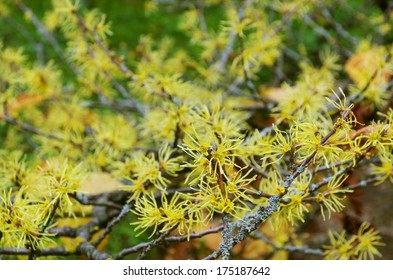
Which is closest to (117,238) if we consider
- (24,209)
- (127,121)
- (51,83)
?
(127,121)

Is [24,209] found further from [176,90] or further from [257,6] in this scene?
[257,6]

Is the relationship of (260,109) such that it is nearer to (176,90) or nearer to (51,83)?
(176,90)

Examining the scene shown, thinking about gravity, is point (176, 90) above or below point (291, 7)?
below

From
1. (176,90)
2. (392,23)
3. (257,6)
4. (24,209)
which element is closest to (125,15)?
(257,6)

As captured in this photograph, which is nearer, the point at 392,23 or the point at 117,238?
the point at 117,238

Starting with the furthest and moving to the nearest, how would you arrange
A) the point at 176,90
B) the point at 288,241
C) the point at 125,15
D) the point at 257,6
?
the point at 125,15, the point at 257,6, the point at 288,241, the point at 176,90
